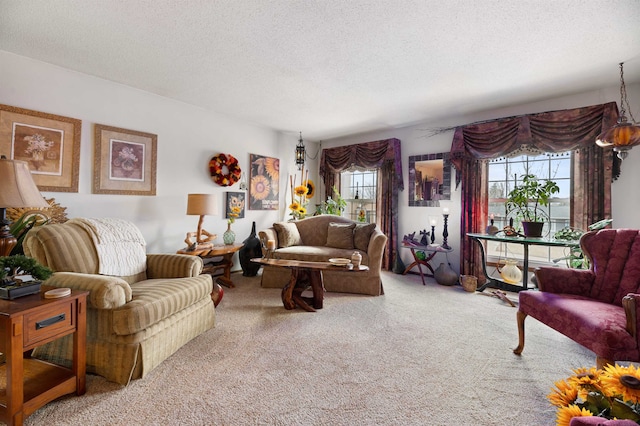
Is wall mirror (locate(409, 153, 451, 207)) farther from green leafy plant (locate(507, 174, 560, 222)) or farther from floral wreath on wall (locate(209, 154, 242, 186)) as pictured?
floral wreath on wall (locate(209, 154, 242, 186))

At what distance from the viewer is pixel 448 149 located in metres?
4.49

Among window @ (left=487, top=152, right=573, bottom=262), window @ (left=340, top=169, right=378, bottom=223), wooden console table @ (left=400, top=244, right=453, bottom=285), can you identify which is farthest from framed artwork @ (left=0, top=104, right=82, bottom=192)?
window @ (left=487, top=152, right=573, bottom=262)

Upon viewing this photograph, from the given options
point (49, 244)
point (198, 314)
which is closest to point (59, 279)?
point (49, 244)

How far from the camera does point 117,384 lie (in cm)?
175

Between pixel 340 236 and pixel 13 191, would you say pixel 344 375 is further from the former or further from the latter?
pixel 340 236

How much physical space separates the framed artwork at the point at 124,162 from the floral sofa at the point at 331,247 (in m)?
1.59

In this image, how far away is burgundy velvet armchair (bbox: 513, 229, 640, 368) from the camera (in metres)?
1.54

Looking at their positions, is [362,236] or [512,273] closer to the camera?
[512,273]

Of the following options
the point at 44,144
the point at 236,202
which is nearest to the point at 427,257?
the point at 236,202

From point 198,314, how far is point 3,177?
1460mm

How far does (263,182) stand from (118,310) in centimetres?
356

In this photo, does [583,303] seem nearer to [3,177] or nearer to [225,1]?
[225,1]

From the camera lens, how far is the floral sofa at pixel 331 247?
3.68m

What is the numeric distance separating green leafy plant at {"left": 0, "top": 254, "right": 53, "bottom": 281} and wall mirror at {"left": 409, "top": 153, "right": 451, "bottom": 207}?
4493 mm
